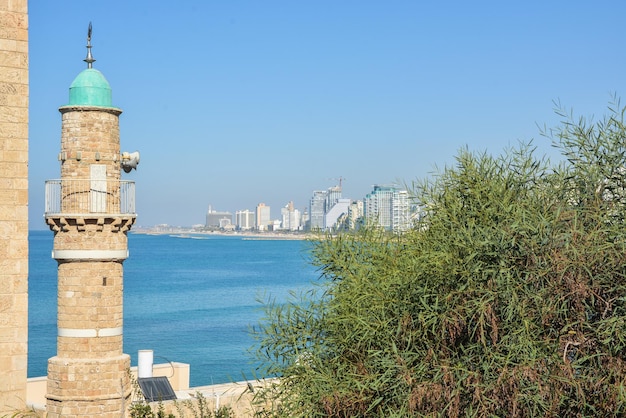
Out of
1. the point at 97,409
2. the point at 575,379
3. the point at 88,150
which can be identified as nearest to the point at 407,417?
the point at 575,379

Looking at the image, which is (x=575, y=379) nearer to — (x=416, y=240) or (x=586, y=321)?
(x=586, y=321)

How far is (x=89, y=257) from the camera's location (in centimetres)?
1797

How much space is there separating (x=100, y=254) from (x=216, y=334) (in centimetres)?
5600

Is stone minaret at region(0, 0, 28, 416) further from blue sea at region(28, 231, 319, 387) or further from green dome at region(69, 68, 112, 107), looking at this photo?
blue sea at region(28, 231, 319, 387)

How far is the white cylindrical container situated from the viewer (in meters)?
20.8

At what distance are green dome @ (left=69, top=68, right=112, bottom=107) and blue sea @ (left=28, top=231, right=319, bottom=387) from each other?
5.18 metres

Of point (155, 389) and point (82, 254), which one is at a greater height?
point (82, 254)

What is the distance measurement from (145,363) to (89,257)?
3.93 metres

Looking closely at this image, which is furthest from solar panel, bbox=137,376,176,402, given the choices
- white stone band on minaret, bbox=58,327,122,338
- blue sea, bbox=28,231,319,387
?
blue sea, bbox=28,231,319,387

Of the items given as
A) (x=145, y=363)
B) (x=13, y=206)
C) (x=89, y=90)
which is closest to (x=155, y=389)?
(x=145, y=363)

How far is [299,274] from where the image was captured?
12775 cm

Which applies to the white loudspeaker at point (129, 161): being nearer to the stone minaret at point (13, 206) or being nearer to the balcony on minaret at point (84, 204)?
the balcony on minaret at point (84, 204)

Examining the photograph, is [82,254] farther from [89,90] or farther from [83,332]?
[89,90]

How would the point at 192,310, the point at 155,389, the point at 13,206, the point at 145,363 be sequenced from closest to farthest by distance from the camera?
1. the point at 13,206
2. the point at 155,389
3. the point at 145,363
4. the point at 192,310
